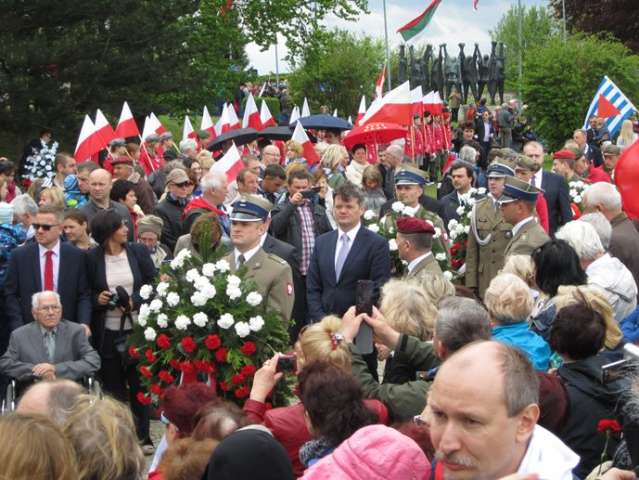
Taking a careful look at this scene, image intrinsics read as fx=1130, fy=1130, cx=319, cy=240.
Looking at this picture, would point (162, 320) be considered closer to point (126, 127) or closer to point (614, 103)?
point (126, 127)

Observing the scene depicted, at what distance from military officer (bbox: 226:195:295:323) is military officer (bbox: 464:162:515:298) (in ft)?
8.20

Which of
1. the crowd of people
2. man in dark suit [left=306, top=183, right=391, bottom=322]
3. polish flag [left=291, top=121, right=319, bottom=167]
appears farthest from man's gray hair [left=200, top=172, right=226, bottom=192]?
polish flag [left=291, top=121, right=319, bottom=167]

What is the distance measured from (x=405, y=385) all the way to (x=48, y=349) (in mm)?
3740

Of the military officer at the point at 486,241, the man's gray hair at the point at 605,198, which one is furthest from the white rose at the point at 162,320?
the man's gray hair at the point at 605,198

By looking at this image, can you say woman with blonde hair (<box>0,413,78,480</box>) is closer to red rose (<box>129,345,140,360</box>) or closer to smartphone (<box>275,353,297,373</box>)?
smartphone (<box>275,353,297,373</box>)

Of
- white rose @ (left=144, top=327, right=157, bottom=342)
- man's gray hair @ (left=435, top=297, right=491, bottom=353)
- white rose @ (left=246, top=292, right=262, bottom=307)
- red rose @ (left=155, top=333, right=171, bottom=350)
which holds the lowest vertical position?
red rose @ (left=155, top=333, right=171, bottom=350)

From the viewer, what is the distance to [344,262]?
29.1ft

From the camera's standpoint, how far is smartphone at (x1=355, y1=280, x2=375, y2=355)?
5.65 meters

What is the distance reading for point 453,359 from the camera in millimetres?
3129

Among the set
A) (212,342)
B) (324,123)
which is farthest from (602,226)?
(324,123)

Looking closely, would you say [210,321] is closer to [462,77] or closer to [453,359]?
[453,359]

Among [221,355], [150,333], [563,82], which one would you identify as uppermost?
[563,82]

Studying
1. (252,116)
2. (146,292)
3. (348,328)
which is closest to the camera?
(348,328)

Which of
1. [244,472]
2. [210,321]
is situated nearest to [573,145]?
[210,321]
